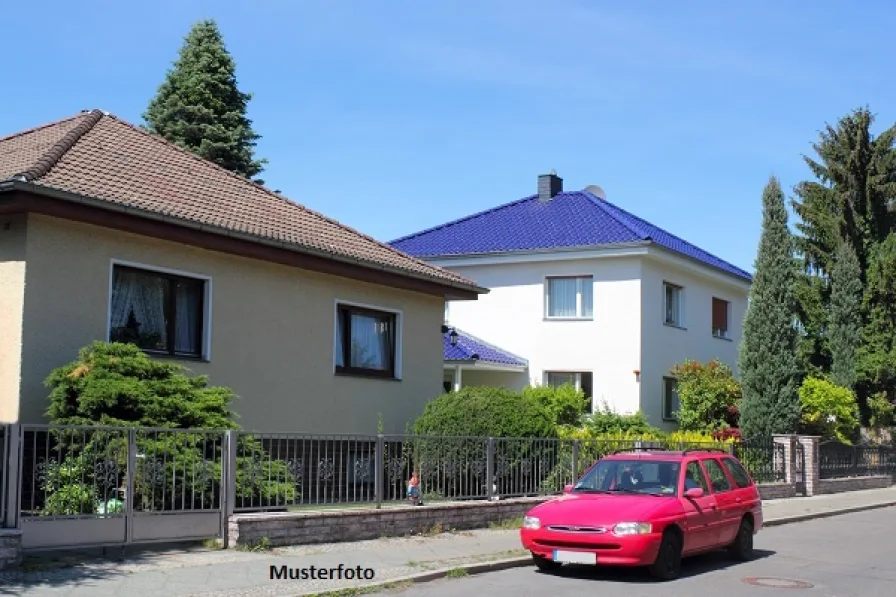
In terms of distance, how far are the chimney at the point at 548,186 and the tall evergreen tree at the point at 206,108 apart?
31.1 feet

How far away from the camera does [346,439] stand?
13562 millimetres

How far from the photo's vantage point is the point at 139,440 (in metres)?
11.4

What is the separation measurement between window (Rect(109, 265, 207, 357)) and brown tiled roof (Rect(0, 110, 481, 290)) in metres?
1.05

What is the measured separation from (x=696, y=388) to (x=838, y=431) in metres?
5.53

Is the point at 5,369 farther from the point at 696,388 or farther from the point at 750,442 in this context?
the point at 696,388

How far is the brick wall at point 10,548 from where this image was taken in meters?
9.92

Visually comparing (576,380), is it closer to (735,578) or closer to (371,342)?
(371,342)

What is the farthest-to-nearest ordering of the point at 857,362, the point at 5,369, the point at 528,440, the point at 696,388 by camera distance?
the point at 857,362, the point at 696,388, the point at 528,440, the point at 5,369

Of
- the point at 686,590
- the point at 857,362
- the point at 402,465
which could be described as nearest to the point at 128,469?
the point at 402,465

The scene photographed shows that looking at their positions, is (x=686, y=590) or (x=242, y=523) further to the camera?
(x=242, y=523)

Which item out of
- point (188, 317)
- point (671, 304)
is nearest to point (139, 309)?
point (188, 317)

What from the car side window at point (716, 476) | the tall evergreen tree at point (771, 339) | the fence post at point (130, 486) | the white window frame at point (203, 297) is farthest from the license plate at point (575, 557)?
the tall evergreen tree at point (771, 339)

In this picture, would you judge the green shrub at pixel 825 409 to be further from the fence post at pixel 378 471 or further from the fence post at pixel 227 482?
the fence post at pixel 227 482

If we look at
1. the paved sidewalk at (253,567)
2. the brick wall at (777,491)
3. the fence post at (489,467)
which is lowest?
the brick wall at (777,491)
